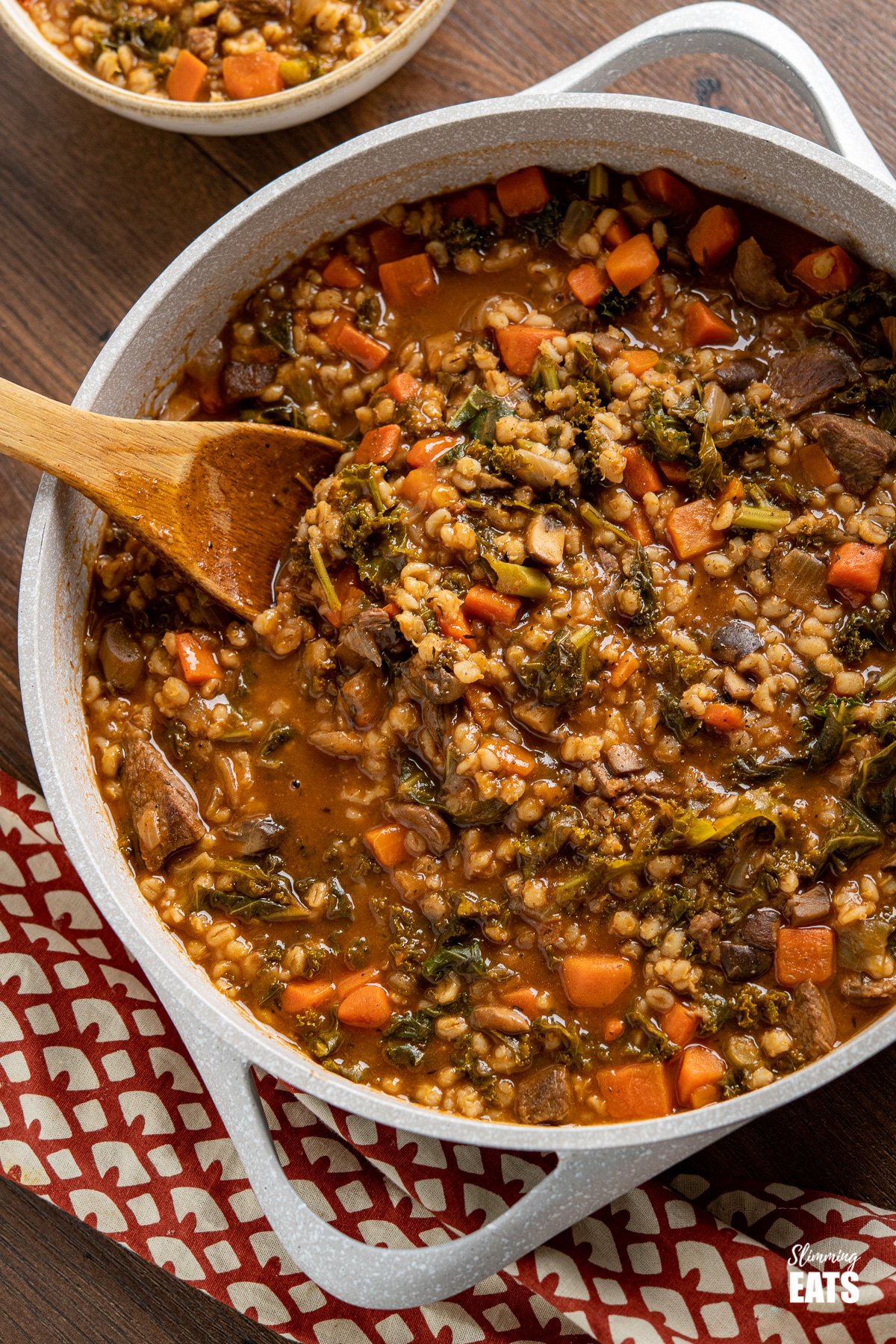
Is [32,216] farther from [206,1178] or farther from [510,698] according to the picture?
[206,1178]

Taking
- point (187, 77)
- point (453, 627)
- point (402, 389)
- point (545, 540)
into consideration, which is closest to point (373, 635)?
point (453, 627)

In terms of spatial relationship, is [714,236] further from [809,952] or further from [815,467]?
[809,952]

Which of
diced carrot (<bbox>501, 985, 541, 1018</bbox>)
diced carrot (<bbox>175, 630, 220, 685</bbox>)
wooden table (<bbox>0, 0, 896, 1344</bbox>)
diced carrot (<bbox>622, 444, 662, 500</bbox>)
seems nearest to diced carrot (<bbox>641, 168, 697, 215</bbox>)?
wooden table (<bbox>0, 0, 896, 1344</bbox>)

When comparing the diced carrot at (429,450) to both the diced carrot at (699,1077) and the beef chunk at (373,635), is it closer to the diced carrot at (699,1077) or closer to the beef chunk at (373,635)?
the beef chunk at (373,635)

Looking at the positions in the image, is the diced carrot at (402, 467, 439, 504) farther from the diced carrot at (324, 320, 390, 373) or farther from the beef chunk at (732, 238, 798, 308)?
the beef chunk at (732, 238, 798, 308)

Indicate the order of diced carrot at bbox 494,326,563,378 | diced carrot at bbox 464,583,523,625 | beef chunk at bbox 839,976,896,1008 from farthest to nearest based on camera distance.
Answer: diced carrot at bbox 494,326,563,378, diced carrot at bbox 464,583,523,625, beef chunk at bbox 839,976,896,1008

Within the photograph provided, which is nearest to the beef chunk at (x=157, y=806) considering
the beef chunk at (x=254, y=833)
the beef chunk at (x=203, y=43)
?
the beef chunk at (x=254, y=833)

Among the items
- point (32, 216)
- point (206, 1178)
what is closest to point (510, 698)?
point (206, 1178)
